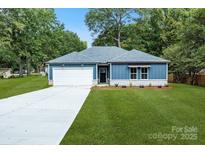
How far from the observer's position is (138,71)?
2370 cm

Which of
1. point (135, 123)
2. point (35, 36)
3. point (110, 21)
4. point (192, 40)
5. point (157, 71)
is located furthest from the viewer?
point (157, 71)

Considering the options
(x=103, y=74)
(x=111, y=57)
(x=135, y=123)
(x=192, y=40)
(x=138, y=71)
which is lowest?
(x=135, y=123)

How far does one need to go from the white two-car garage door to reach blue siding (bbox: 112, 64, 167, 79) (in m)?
2.33

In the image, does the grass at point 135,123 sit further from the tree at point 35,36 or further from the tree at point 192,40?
the tree at point 192,40

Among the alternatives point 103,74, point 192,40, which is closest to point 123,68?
point 103,74

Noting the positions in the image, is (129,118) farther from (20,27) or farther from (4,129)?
→ (20,27)

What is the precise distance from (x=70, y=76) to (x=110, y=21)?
720cm

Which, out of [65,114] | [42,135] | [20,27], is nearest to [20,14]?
[20,27]

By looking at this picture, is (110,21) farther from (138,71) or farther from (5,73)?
(5,73)

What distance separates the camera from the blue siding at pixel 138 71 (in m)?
23.4

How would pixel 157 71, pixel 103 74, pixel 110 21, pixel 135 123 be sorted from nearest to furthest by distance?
pixel 135 123, pixel 110 21, pixel 157 71, pixel 103 74

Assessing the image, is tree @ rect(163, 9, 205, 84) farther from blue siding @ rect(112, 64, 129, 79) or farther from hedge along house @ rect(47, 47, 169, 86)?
blue siding @ rect(112, 64, 129, 79)

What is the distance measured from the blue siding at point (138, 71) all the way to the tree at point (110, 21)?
776cm

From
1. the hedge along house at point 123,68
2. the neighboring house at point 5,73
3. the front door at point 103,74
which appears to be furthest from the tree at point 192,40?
the neighboring house at point 5,73
